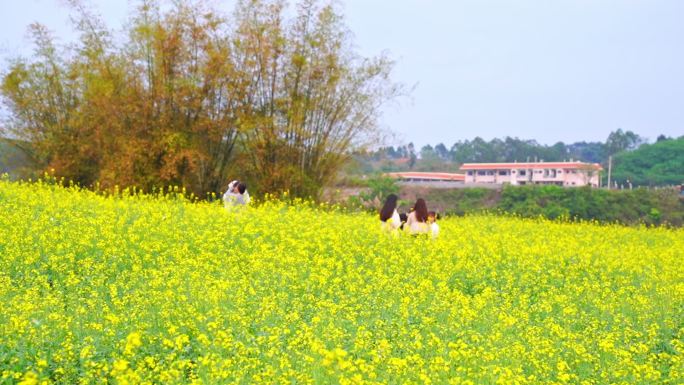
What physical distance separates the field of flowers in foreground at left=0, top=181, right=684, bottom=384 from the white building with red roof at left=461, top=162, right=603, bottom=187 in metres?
49.8

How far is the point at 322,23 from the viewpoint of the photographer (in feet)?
64.7

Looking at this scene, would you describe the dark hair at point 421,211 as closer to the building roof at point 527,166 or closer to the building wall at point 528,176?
the building wall at point 528,176

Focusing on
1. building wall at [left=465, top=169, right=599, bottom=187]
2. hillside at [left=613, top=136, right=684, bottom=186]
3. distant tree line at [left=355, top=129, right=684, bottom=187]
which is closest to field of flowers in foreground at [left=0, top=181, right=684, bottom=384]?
distant tree line at [left=355, top=129, right=684, bottom=187]

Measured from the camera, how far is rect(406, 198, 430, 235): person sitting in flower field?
11867 millimetres

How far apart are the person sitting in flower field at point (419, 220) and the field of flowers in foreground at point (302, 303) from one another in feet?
1.97

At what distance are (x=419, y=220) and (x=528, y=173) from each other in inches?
2124

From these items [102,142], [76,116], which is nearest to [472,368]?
[102,142]

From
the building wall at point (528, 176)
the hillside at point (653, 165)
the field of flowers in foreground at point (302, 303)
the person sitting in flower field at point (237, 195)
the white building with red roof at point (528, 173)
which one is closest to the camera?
the field of flowers in foreground at point (302, 303)

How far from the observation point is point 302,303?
713cm

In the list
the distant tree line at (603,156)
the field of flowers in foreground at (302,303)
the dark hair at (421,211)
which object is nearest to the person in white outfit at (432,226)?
the dark hair at (421,211)

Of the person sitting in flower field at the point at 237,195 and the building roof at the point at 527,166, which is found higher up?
the person sitting in flower field at the point at 237,195

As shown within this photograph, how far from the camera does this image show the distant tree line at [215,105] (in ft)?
61.3

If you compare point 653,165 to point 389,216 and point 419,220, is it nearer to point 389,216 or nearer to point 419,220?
point 419,220

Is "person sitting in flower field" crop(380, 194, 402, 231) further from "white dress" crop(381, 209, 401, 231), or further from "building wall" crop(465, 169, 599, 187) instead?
"building wall" crop(465, 169, 599, 187)
